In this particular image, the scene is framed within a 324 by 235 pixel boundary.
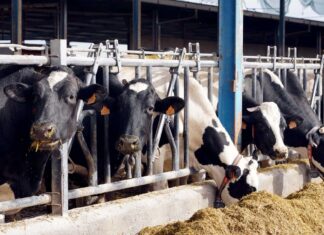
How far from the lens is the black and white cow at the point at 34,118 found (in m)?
5.16

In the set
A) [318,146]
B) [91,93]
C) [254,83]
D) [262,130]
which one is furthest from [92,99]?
[318,146]

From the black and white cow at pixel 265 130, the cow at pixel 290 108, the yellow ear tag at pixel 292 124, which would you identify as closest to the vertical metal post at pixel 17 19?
the cow at pixel 290 108

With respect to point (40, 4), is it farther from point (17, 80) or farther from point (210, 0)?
point (17, 80)

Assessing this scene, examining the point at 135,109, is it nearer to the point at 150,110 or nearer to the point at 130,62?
the point at 150,110

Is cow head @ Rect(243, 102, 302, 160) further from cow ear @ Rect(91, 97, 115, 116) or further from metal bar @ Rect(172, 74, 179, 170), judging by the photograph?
cow ear @ Rect(91, 97, 115, 116)

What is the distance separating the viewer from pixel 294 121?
9219 millimetres

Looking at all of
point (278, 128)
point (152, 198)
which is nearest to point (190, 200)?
point (152, 198)

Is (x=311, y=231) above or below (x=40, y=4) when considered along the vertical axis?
below

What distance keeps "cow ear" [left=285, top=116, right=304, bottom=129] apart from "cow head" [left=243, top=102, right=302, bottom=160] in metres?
0.40

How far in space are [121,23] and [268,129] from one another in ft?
49.8

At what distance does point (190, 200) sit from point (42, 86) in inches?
80.8

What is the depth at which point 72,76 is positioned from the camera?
555 centimetres

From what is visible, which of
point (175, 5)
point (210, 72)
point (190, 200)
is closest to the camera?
point (190, 200)

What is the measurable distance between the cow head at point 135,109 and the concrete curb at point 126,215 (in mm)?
532
